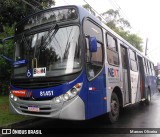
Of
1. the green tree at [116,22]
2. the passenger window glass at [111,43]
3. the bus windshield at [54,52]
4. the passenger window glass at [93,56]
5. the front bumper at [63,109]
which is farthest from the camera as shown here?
the green tree at [116,22]

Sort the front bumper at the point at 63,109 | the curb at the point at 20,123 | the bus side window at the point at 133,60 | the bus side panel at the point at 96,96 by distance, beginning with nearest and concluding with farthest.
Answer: the front bumper at the point at 63,109 < the bus side panel at the point at 96,96 < the curb at the point at 20,123 < the bus side window at the point at 133,60

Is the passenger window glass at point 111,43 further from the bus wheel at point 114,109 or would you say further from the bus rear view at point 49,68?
the bus rear view at point 49,68

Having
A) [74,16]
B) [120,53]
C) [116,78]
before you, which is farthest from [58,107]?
[120,53]

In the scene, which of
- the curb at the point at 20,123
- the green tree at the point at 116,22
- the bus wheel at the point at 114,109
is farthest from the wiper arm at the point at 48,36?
the green tree at the point at 116,22

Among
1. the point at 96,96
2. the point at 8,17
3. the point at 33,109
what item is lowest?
the point at 33,109

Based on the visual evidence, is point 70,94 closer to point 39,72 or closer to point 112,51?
point 39,72

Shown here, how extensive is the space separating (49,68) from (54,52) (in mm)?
417

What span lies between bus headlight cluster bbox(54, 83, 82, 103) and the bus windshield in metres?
0.38

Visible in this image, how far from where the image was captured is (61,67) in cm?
531

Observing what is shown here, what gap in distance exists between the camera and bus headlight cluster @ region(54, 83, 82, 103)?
5137mm

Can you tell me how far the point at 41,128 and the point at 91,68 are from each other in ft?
7.91

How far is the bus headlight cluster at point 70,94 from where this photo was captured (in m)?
5.14

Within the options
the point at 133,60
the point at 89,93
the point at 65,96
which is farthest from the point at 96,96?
the point at 133,60

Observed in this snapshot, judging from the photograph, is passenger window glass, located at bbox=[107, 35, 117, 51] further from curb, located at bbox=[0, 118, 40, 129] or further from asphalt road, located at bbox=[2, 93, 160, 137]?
curb, located at bbox=[0, 118, 40, 129]
